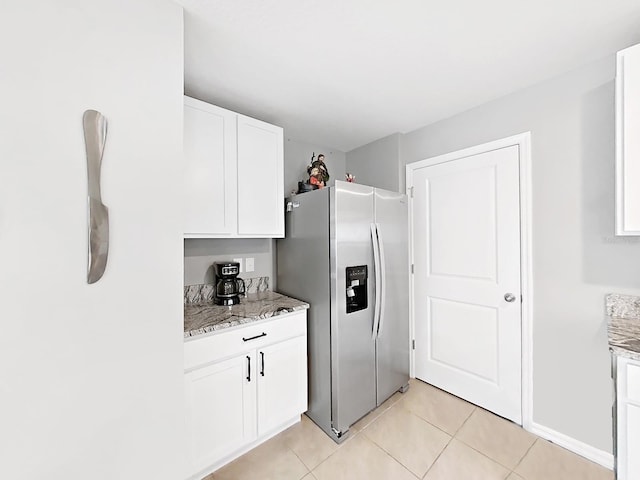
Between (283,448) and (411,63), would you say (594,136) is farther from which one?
(283,448)

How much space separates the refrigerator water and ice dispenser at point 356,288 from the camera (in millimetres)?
1930

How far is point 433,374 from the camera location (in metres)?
2.41

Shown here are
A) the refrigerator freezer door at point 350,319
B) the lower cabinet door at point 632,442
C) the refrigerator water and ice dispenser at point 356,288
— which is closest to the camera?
the lower cabinet door at point 632,442

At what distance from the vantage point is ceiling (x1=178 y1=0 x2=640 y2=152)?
121 cm

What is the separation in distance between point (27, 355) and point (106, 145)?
0.75 meters

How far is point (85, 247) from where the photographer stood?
943 millimetres

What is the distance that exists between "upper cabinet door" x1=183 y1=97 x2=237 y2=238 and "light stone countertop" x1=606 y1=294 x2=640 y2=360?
2.11 m

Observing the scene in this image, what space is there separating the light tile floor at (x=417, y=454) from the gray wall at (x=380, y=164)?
6.54 feet

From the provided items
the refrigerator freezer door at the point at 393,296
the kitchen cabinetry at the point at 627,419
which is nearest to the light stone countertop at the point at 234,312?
the refrigerator freezer door at the point at 393,296

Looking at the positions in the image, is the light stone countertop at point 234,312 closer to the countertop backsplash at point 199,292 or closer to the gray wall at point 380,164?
the countertop backsplash at point 199,292

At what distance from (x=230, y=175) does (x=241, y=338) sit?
43.5 inches

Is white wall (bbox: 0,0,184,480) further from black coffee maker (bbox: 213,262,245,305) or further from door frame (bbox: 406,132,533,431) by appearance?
door frame (bbox: 406,132,533,431)

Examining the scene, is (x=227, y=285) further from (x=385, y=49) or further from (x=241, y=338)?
(x=385, y=49)

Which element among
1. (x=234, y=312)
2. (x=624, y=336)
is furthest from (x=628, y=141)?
(x=234, y=312)
